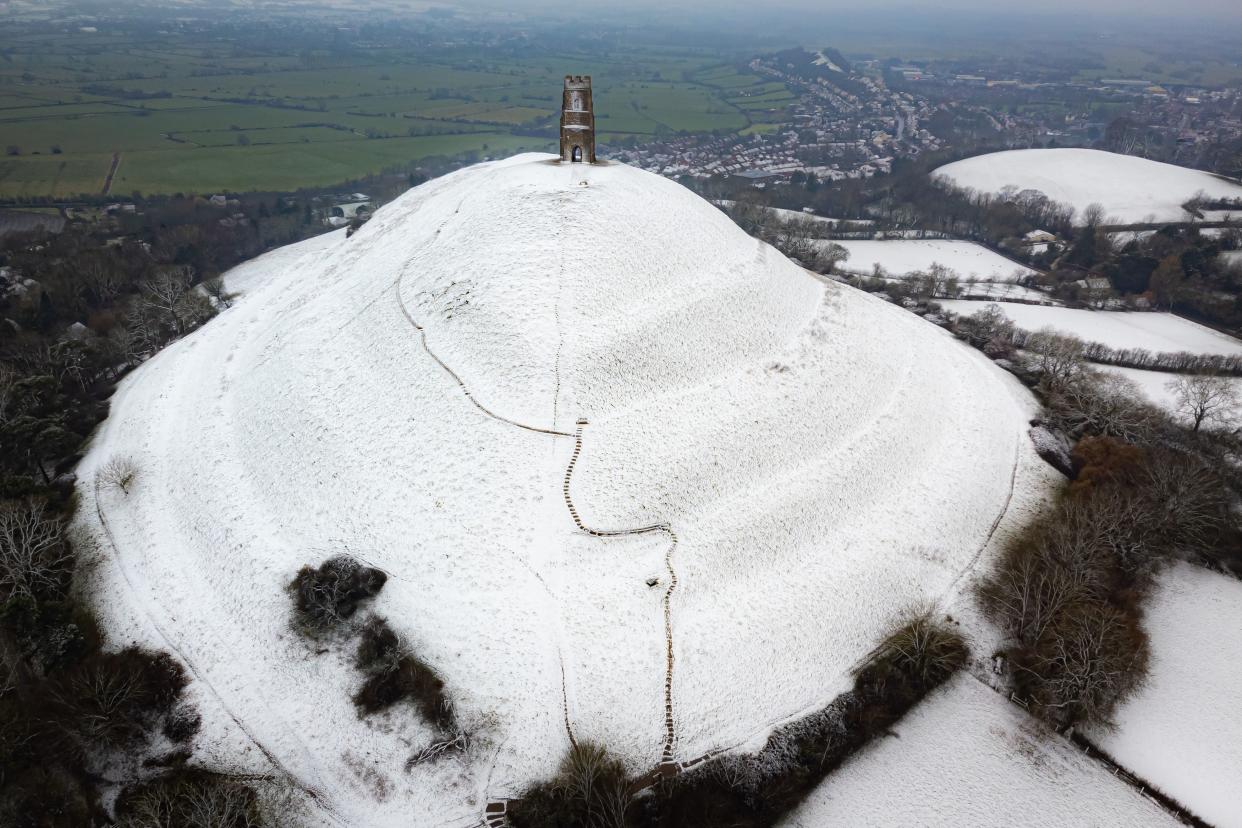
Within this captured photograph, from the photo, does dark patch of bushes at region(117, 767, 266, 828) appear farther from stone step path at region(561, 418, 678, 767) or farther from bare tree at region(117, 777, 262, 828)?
stone step path at region(561, 418, 678, 767)

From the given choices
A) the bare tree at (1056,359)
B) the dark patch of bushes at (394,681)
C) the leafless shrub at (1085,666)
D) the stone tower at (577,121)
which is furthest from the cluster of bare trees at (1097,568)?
the stone tower at (577,121)

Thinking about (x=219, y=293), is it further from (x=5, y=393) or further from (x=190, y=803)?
(x=190, y=803)

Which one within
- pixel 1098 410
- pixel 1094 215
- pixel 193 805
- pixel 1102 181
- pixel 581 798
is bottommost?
pixel 193 805

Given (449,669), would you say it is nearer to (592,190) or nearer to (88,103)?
(592,190)

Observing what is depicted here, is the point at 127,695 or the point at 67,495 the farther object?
the point at 67,495

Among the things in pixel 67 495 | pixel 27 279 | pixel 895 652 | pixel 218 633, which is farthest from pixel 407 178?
pixel 895 652

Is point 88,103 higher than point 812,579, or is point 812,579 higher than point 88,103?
point 88,103

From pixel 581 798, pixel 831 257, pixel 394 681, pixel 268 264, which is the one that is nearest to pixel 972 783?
pixel 581 798
